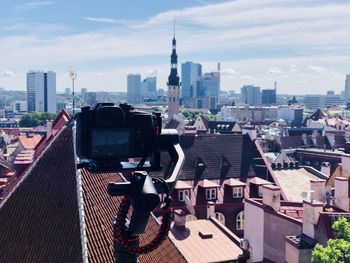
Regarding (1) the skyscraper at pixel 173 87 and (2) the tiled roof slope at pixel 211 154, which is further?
(1) the skyscraper at pixel 173 87

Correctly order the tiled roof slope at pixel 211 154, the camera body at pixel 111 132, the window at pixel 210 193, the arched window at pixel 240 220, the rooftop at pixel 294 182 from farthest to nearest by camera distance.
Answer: the tiled roof slope at pixel 211 154 < the rooftop at pixel 294 182 < the arched window at pixel 240 220 < the window at pixel 210 193 < the camera body at pixel 111 132

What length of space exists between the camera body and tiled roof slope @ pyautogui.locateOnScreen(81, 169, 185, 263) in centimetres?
818

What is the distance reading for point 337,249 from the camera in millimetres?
14781

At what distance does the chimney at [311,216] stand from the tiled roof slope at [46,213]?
971 cm

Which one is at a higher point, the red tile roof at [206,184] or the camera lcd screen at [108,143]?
the camera lcd screen at [108,143]

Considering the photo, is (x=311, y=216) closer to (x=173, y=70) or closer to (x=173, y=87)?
(x=173, y=87)

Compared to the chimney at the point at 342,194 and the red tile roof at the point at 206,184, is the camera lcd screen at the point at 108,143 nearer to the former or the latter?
the chimney at the point at 342,194

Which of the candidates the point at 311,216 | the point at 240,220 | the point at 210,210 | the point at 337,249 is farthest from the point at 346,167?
the point at 337,249

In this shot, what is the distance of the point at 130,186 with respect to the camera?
4.02m

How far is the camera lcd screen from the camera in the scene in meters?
4.04

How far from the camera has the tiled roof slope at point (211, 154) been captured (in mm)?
35750

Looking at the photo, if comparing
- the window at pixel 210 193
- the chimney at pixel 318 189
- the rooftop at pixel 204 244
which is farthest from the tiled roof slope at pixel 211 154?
the chimney at pixel 318 189

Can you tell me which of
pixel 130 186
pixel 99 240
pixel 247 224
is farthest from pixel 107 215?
pixel 247 224

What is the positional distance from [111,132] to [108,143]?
93 mm
